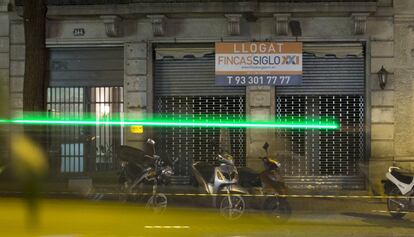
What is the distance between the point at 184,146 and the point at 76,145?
2.78 meters

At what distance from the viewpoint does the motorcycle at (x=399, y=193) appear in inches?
357

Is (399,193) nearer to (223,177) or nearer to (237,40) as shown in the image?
(223,177)

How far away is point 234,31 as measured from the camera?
12570mm

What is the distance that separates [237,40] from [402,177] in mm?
5015

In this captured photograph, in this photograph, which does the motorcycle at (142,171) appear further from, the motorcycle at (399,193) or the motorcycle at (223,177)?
the motorcycle at (399,193)

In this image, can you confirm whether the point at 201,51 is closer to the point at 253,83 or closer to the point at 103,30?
the point at 253,83

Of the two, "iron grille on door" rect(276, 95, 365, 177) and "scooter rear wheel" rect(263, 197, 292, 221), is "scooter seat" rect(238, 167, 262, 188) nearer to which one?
"scooter rear wheel" rect(263, 197, 292, 221)

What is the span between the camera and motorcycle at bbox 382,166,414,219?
29.8ft

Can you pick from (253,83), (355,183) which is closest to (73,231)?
(355,183)

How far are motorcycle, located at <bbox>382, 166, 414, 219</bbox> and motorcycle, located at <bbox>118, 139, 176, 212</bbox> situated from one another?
13.9ft

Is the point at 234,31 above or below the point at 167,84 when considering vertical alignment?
above

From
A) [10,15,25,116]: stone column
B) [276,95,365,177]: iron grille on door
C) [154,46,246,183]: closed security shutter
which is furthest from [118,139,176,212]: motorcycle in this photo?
[10,15,25,116]: stone column

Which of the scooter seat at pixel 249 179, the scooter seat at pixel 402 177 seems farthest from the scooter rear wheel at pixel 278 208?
the scooter seat at pixel 402 177

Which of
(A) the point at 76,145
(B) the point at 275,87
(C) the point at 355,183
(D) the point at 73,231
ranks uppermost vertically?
(B) the point at 275,87
